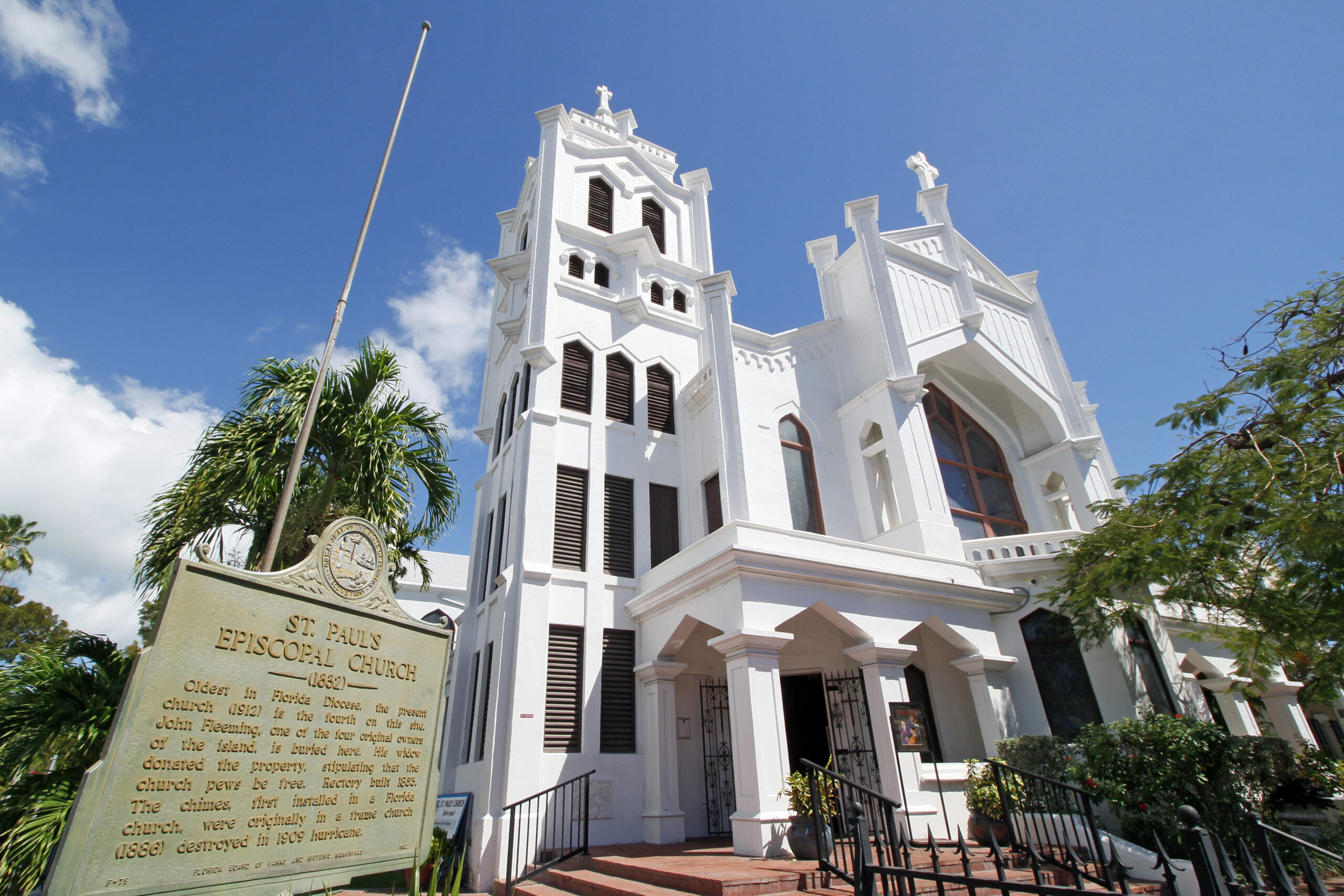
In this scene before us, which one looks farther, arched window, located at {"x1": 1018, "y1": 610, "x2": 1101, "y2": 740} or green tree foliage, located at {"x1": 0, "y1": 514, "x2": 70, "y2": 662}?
green tree foliage, located at {"x1": 0, "y1": 514, "x2": 70, "y2": 662}

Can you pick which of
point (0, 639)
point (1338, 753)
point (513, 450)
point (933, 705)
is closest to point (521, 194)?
point (513, 450)

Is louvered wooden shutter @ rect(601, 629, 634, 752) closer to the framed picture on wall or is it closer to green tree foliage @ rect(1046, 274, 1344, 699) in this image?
the framed picture on wall

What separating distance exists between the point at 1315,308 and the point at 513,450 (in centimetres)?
1359

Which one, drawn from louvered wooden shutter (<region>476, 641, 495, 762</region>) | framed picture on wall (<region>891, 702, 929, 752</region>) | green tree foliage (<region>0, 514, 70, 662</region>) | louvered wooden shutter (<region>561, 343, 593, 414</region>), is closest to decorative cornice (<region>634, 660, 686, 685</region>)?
louvered wooden shutter (<region>476, 641, 495, 762</region>)

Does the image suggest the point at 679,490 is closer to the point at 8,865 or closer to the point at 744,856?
the point at 744,856

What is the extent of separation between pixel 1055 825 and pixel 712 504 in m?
8.09

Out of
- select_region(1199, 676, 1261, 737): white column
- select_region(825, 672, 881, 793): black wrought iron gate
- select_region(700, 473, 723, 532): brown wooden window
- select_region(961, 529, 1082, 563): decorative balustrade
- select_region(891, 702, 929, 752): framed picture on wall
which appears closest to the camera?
select_region(891, 702, 929, 752): framed picture on wall

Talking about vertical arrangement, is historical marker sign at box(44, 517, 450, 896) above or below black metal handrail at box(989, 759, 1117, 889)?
above

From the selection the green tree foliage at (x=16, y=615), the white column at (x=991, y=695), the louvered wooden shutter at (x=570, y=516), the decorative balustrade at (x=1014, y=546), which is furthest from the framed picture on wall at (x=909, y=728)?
the green tree foliage at (x=16, y=615)

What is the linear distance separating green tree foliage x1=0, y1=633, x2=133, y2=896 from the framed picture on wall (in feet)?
30.4

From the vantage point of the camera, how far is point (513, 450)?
14.5 metres

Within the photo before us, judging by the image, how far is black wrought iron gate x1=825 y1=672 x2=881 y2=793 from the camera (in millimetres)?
10977

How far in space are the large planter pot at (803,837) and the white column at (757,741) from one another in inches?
4.6

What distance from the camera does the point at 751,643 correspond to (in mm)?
9414
